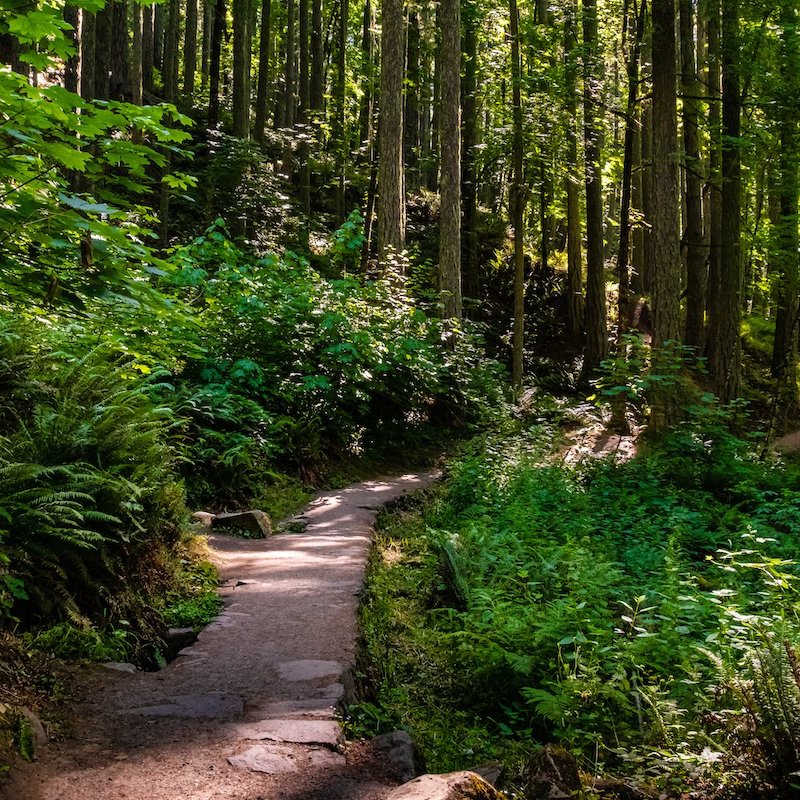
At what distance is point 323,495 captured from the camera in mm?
10094

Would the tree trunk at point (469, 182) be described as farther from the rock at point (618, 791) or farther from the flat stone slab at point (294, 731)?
the rock at point (618, 791)

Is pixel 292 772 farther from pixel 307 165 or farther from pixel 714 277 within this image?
pixel 307 165

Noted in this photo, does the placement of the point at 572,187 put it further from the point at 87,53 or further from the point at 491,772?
the point at 491,772

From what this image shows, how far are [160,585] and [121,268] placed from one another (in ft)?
8.77

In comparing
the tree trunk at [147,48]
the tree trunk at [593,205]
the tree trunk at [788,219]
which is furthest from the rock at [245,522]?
the tree trunk at [147,48]

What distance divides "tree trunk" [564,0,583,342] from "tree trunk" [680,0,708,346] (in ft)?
9.57

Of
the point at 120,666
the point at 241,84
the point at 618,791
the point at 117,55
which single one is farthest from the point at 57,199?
the point at 241,84

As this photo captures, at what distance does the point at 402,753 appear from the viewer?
345 cm

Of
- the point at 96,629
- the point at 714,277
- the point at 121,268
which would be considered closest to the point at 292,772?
the point at 96,629

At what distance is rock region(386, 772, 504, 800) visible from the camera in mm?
2795

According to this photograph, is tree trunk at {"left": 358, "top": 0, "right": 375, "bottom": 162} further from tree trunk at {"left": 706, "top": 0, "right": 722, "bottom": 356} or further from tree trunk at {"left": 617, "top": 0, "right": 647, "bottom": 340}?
tree trunk at {"left": 706, "top": 0, "right": 722, "bottom": 356}

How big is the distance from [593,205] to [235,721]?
19.4 m

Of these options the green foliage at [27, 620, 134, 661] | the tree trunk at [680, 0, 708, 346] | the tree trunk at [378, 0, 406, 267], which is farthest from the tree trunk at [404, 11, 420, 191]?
the green foliage at [27, 620, 134, 661]

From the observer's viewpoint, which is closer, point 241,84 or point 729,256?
point 729,256
